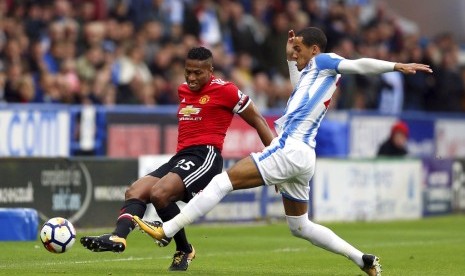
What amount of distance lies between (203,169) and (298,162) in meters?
1.10

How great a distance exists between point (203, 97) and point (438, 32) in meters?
22.6

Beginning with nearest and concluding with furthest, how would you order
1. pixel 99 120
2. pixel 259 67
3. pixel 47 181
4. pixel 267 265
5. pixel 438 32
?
pixel 267 265
pixel 47 181
pixel 99 120
pixel 259 67
pixel 438 32

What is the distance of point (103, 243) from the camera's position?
404 inches

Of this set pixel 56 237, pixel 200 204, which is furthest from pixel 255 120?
pixel 56 237

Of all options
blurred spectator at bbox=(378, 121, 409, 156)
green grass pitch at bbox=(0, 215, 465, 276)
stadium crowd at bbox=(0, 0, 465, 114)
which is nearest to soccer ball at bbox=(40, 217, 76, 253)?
→ green grass pitch at bbox=(0, 215, 465, 276)

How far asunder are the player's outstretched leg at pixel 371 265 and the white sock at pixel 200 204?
139 centimetres

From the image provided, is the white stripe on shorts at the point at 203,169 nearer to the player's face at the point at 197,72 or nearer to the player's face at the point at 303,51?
the player's face at the point at 197,72

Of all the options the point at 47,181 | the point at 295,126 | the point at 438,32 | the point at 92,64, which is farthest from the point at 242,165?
the point at 438,32

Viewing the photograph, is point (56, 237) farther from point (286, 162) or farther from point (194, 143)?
point (286, 162)

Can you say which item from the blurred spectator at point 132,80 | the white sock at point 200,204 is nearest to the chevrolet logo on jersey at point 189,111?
the white sock at point 200,204

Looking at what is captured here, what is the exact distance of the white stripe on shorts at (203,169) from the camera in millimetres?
11188

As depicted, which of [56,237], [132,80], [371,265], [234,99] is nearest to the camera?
[371,265]

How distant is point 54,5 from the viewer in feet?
70.5

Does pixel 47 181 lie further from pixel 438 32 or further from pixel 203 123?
pixel 438 32
